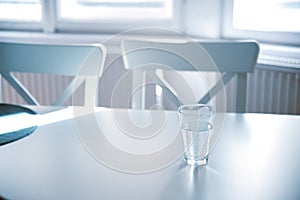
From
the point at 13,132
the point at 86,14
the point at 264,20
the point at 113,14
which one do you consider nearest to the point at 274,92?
the point at 264,20

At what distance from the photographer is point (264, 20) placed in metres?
2.15

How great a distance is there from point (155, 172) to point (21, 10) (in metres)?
1.98

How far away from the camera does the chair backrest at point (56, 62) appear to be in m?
1.48

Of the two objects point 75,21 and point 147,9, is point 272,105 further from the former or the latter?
point 75,21

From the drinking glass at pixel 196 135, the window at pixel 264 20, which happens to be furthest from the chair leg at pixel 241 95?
the window at pixel 264 20

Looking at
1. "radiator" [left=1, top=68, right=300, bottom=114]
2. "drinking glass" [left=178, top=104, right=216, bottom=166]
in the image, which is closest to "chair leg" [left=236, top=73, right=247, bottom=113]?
"drinking glass" [left=178, top=104, right=216, bottom=166]

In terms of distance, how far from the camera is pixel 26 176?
2.65 ft

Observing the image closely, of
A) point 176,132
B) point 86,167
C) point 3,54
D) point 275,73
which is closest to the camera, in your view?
point 86,167

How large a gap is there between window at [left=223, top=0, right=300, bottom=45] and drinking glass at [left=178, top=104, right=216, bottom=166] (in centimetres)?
125

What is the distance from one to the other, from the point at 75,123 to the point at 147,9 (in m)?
1.38

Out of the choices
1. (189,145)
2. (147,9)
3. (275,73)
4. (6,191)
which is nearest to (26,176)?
(6,191)

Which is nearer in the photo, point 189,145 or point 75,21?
point 189,145

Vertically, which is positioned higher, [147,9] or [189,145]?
[147,9]

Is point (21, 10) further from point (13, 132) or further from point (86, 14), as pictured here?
point (13, 132)
